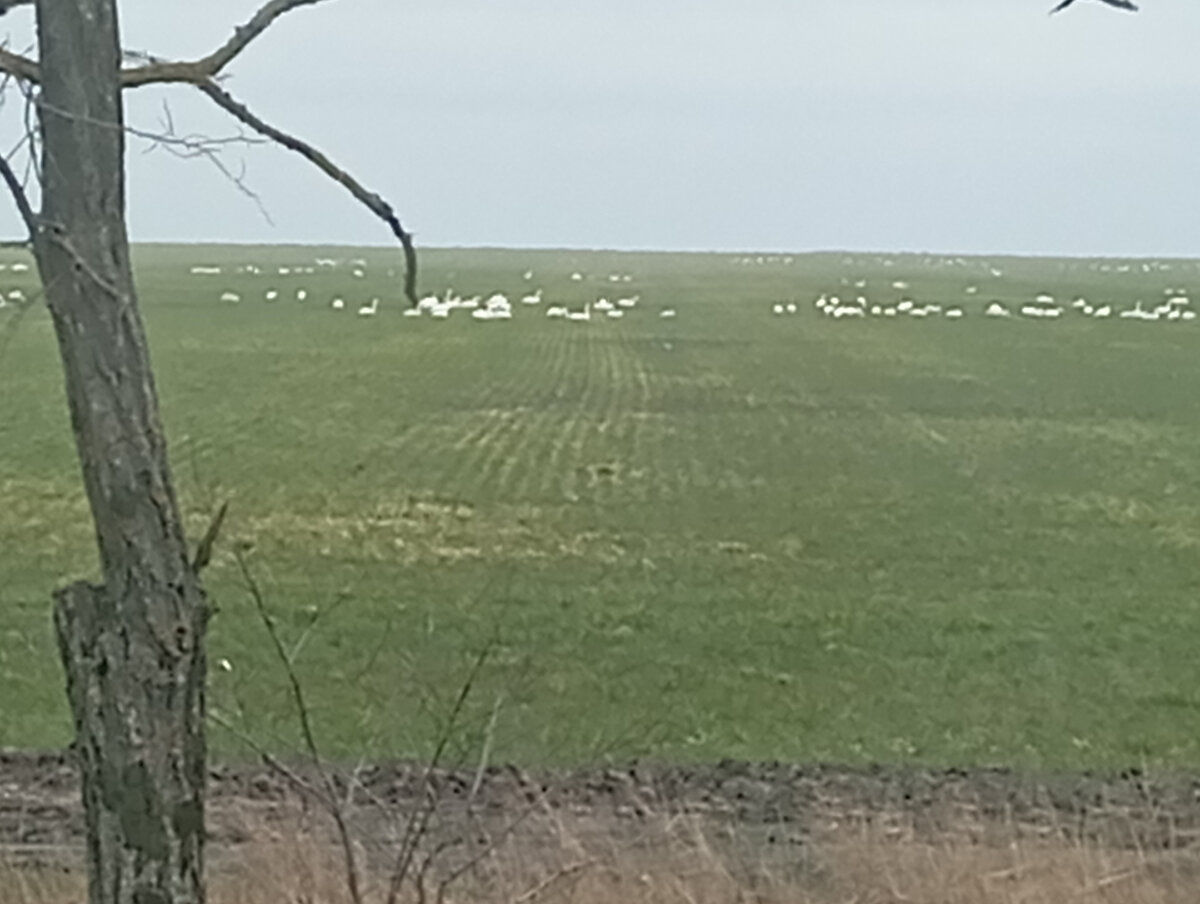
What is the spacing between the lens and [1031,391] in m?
39.5

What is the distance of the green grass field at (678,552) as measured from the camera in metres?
12.1

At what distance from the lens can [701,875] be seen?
6.13m

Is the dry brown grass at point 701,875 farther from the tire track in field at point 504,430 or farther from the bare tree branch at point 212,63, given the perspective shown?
the tire track in field at point 504,430

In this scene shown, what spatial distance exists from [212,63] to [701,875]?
9.66ft

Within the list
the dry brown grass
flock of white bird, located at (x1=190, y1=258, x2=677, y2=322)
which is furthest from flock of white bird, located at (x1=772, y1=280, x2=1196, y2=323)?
the dry brown grass

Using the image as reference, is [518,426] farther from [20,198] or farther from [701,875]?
[20,198]

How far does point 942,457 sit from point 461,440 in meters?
6.84

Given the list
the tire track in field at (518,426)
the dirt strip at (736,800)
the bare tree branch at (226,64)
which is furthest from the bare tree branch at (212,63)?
the tire track in field at (518,426)

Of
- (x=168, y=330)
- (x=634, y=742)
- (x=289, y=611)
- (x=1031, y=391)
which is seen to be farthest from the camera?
(x=168, y=330)

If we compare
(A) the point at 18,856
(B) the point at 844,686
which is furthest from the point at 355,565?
(A) the point at 18,856

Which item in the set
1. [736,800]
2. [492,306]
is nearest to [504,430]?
[736,800]

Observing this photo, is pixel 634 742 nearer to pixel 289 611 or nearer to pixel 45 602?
pixel 289 611

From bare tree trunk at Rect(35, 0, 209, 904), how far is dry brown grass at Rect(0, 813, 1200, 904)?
2.81 feet

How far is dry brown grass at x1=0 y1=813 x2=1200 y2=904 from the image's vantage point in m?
5.59
